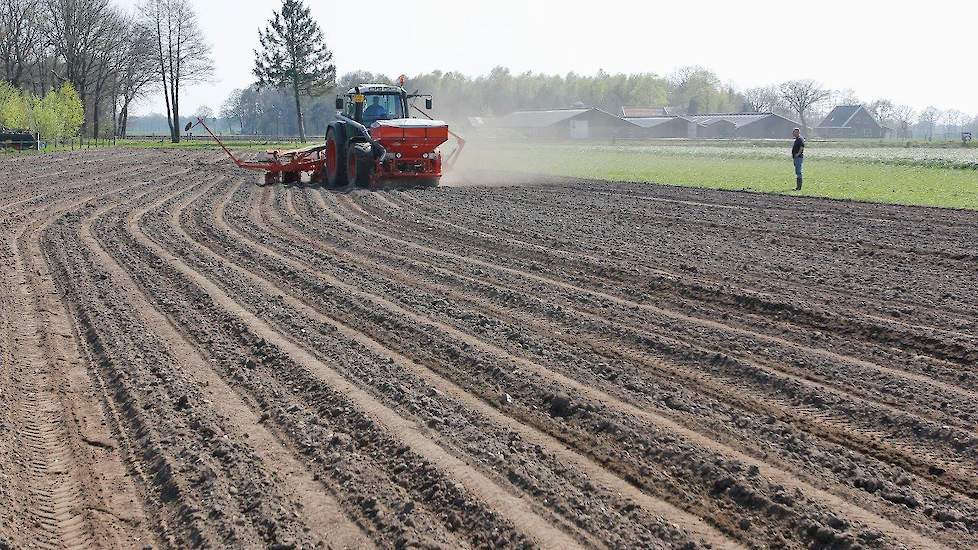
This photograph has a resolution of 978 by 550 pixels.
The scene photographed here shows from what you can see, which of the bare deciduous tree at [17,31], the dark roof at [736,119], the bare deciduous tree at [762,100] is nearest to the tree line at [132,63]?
the bare deciduous tree at [17,31]

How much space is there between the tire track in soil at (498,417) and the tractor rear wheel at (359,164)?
426 inches

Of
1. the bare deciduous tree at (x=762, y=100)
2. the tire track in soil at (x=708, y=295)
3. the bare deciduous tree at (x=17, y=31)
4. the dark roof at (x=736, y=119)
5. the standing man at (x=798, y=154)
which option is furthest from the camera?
the bare deciduous tree at (x=762, y=100)

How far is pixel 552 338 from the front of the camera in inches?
320

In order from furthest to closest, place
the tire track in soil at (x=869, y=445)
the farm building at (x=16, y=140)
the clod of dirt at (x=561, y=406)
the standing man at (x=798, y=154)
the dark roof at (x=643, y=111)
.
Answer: the dark roof at (x=643, y=111)
the farm building at (x=16, y=140)
the standing man at (x=798, y=154)
the clod of dirt at (x=561, y=406)
the tire track in soil at (x=869, y=445)

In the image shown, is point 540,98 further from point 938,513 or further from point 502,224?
point 938,513

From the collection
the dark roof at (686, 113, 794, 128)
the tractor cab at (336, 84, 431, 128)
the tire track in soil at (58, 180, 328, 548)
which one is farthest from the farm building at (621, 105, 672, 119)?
the tire track in soil at (58, 180, 328, 548)

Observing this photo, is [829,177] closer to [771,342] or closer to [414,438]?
[771,342]

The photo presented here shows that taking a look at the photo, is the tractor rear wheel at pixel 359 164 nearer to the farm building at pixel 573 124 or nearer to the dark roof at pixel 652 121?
the farm building at pixel 573 124

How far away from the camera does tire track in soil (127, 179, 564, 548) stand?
15.2 feet

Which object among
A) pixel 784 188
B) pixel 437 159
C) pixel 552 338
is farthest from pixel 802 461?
pixel 784 188

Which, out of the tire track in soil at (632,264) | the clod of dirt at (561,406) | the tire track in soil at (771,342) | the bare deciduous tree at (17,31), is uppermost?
the bare deciduous tree at (17,31)

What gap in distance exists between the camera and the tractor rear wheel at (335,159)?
22859 millimetres

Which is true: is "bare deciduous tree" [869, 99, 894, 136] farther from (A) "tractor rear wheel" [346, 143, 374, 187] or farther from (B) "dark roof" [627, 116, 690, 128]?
(A) "tractor rear wheel" [346, 143, 374, 187]

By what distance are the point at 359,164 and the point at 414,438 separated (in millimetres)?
16909
